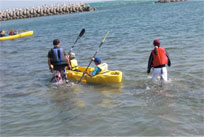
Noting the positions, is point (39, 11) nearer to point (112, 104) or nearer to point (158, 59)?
point (158, 59)

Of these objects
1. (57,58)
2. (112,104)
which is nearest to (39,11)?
(57,58)

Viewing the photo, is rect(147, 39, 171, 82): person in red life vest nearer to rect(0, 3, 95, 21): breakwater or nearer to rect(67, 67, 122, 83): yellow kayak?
rect(67, 67, 122, 83): yellow kayak

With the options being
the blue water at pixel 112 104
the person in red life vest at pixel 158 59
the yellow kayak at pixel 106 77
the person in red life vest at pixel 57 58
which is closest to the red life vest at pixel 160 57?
the person in red life vest at pixel 158 59

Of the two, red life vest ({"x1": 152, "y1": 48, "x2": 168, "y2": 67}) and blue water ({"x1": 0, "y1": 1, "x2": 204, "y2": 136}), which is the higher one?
red life vest ({"x1": 152, "y1": 48, "x2": 168, "y2": 67})

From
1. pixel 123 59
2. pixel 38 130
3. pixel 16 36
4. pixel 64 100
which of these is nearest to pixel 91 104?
pixel 64 100

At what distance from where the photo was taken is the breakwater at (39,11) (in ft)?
235

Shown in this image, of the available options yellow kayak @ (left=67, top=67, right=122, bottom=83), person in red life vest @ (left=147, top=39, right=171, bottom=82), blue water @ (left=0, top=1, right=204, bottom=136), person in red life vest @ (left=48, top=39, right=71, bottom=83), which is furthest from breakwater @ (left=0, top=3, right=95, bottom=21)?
person in red life vest @ (left=147, top=39, right=171, bottom=82)

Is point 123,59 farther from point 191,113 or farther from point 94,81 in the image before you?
point 191,113

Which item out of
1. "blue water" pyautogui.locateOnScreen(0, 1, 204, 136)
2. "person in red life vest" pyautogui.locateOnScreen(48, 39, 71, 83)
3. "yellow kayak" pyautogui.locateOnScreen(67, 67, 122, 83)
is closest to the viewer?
"blue water" pyautogui.locateOnScreen(0, 1, 204, 136)

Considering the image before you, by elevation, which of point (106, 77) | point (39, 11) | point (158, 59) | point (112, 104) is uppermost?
point (39, 11)

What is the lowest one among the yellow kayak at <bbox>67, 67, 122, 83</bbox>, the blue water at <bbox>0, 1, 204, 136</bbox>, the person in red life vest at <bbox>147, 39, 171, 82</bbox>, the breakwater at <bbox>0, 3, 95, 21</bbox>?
the blue water at <bbox>0, 1, 204, 136</bbox>

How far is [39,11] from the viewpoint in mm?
74438

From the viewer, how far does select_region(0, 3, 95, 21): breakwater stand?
2818 inches

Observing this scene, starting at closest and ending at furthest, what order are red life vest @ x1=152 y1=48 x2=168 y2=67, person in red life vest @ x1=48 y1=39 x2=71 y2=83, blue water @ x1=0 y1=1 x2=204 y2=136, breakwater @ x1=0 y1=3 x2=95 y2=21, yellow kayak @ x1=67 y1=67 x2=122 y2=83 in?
blue water @ x1=0 y1=1 x2=204 y2=136, red life vest @ x1=152 y1=48 x2=168 y2=67, person in red life vest @ x1=48 y1=39 x2=71 y2=83, yellow kayak @ x1=67 y1=67 x2=122 y2=83, breakwater @ x1=0 y1=3 x2=95 y2=21
